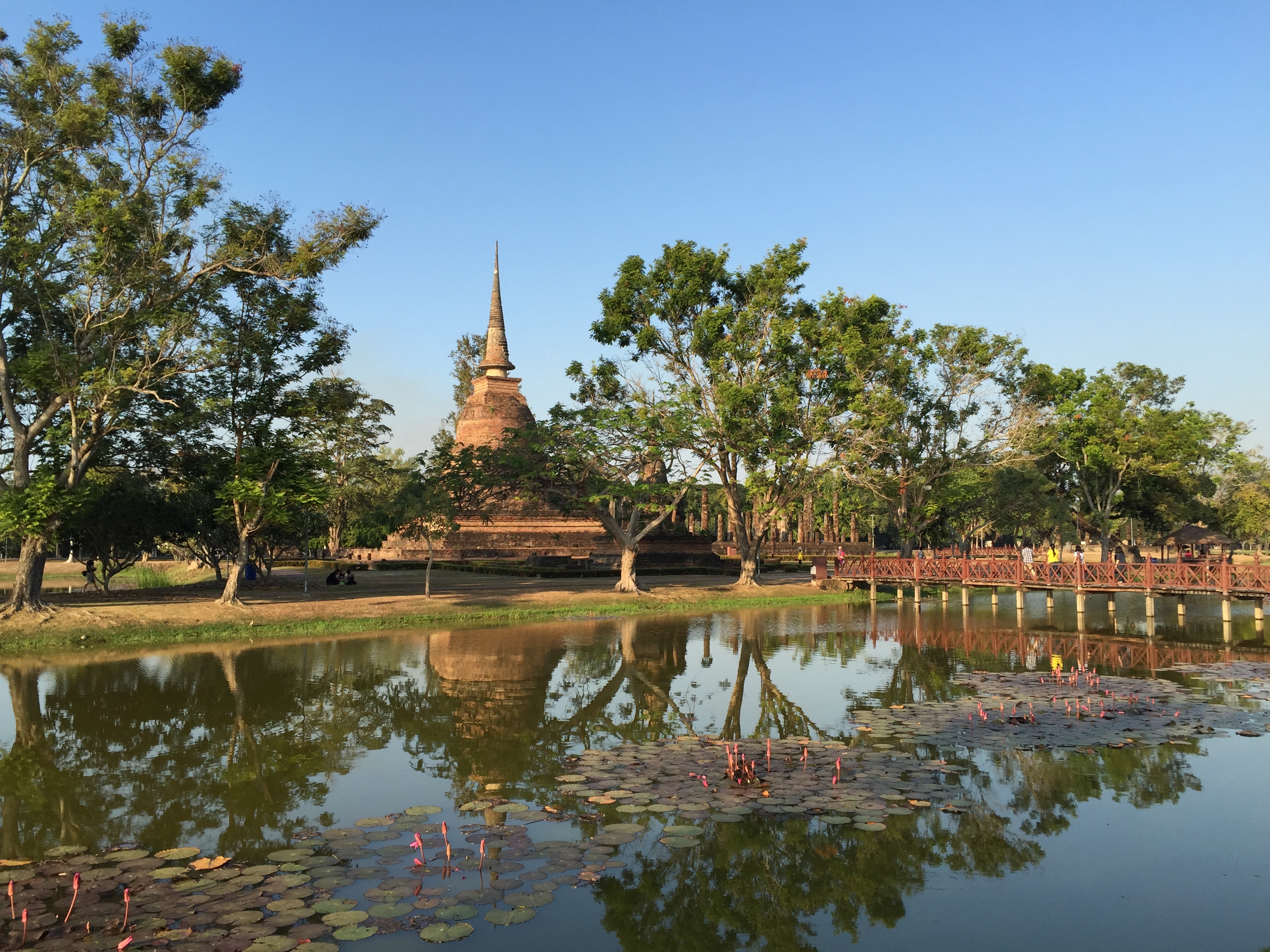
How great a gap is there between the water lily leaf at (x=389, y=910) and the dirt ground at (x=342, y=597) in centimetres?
1743

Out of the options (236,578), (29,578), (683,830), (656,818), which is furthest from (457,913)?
(236,578)

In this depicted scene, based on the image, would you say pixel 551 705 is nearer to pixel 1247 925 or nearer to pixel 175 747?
pixel 175 747

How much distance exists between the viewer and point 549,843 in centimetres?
795

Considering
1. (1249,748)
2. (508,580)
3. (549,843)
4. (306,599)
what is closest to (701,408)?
(508,580)

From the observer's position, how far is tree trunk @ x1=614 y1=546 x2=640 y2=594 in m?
30.9

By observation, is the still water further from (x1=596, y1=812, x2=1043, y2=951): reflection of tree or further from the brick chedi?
the brick chedi

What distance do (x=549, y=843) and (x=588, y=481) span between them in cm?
2275

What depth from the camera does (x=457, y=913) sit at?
21.4ft

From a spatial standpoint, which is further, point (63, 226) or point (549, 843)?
point (63, 226)

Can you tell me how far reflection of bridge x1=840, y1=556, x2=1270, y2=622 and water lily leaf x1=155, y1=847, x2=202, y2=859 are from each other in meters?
25.3

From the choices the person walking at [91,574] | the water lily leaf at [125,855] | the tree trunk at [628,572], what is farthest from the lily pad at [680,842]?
the person walking at [91,574]

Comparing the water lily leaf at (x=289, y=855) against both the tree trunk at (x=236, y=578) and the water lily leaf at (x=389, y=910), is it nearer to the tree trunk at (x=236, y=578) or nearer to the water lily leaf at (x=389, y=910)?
the water lily leaf at (x=389, y=910)

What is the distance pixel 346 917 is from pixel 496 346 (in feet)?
163

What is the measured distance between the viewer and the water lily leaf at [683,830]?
8117 mm
